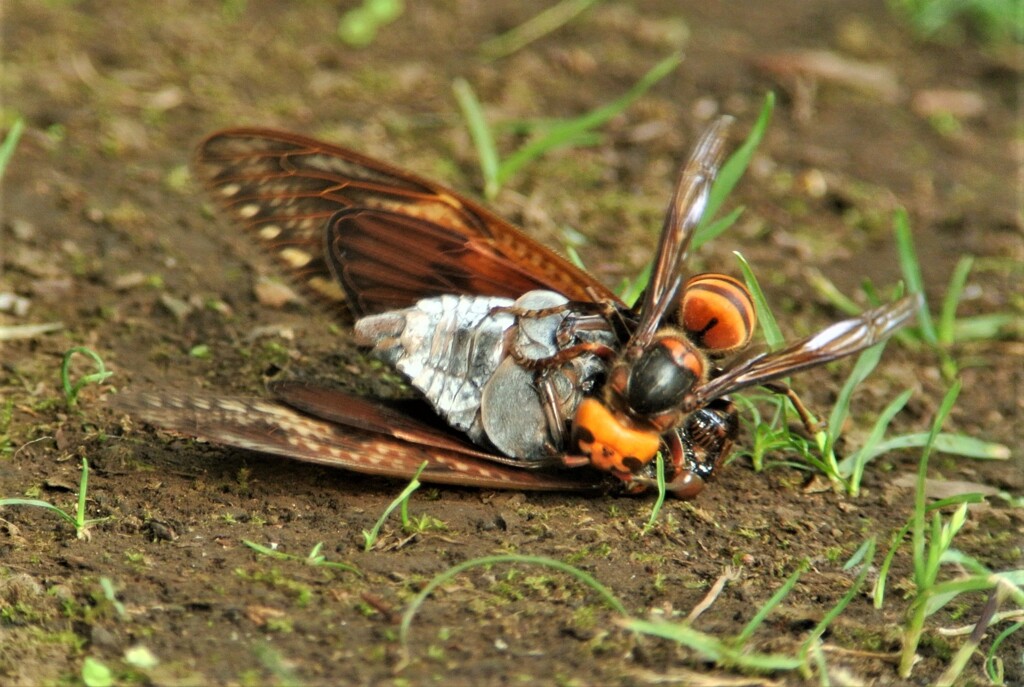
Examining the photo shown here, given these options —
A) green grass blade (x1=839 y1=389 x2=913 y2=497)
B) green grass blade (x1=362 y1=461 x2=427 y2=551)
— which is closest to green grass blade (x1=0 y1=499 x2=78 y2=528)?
green grass blade (x1=362 y1=461 x2=427 y2=551)

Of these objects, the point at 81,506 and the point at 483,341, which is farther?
the point at 483,341

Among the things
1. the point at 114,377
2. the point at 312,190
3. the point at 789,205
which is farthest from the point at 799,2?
the point at 114,377

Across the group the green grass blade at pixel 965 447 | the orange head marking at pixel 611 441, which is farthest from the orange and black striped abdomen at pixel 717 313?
the green grass blade at pixel 965 447

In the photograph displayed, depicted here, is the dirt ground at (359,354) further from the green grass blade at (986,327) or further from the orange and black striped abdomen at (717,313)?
the orange and black striped abdomen at (717,313)

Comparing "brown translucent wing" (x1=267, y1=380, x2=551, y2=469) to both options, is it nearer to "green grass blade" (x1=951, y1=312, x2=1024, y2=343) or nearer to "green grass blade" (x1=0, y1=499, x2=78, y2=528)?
"green grass blade" (x1=0, y1=499, x2=78, y2=528)

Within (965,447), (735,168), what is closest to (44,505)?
(735,168)

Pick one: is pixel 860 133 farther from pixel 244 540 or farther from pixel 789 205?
pixel 244 540

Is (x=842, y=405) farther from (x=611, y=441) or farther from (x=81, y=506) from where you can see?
(x=81, y=506)
